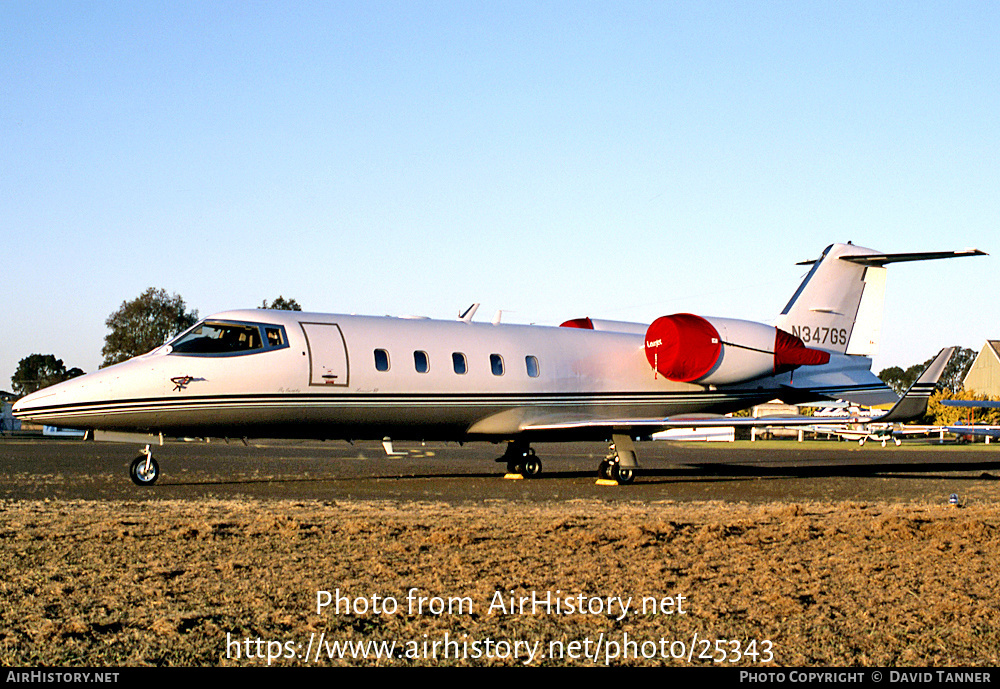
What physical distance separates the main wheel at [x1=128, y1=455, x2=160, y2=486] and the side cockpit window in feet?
6.58

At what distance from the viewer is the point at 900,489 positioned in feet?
59.3

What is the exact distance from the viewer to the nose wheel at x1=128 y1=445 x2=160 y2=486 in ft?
53.6

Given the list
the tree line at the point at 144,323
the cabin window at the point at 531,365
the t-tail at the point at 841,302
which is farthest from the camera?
the tree line at the point at 144,323

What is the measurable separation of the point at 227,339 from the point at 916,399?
16.4 metres

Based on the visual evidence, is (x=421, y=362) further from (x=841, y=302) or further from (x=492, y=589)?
(x=492, y=589)

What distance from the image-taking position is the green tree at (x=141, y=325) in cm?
7675

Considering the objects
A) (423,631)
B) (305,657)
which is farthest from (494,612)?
(305,657)

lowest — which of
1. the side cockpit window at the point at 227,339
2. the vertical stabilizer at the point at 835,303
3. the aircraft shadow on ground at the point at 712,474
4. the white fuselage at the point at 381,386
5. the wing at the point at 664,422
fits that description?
the aircraft shadow on ground at the point at 712,474

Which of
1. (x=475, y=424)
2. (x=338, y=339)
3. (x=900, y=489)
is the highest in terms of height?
(x=338, y=339)

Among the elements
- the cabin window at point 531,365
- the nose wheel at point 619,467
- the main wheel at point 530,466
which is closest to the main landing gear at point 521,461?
the main wheel at point 530,466

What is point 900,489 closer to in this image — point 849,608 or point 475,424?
point 475,424

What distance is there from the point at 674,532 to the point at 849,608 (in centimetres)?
385

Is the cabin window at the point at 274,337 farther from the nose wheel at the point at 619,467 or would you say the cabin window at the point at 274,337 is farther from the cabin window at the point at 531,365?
the nose wheel at the point at 619,467

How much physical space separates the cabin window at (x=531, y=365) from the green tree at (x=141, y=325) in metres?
61.8
